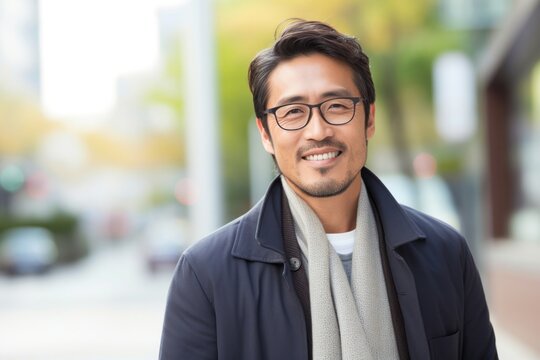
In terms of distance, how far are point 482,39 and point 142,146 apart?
2934cm

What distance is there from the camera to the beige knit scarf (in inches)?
83.1

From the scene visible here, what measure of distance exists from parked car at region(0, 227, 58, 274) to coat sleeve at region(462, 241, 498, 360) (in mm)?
29910

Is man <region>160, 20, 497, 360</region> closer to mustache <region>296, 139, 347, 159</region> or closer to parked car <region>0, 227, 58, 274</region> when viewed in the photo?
mustache <region>296, 139, 347, 159</region>

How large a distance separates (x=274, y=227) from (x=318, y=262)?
0.16 metres

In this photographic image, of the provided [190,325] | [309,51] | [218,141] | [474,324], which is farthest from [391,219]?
[218,141]

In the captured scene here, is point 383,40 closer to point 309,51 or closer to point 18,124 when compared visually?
point 309,51

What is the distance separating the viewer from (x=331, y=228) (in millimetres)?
2312

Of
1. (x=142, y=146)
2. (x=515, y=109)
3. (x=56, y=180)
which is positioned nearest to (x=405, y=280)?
(x=515, y=109)

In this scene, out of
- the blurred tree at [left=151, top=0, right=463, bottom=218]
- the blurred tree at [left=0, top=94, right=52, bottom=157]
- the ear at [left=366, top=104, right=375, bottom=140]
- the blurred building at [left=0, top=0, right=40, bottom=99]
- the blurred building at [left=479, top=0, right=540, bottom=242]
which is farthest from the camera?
the blurred building at [left=0, top=0, right=40, bottom=99]

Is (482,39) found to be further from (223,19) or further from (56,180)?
(56,180)

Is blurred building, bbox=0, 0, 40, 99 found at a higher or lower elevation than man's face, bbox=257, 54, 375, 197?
higher

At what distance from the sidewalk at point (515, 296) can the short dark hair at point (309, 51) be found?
6.14 meters

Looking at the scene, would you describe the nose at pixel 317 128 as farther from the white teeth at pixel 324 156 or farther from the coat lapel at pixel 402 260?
the coat lapel at pixel 402 260

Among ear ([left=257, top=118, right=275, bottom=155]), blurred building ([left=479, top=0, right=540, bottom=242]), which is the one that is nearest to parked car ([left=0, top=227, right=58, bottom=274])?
blurred building ([left=479, top=0, right=540, bottom=242])
